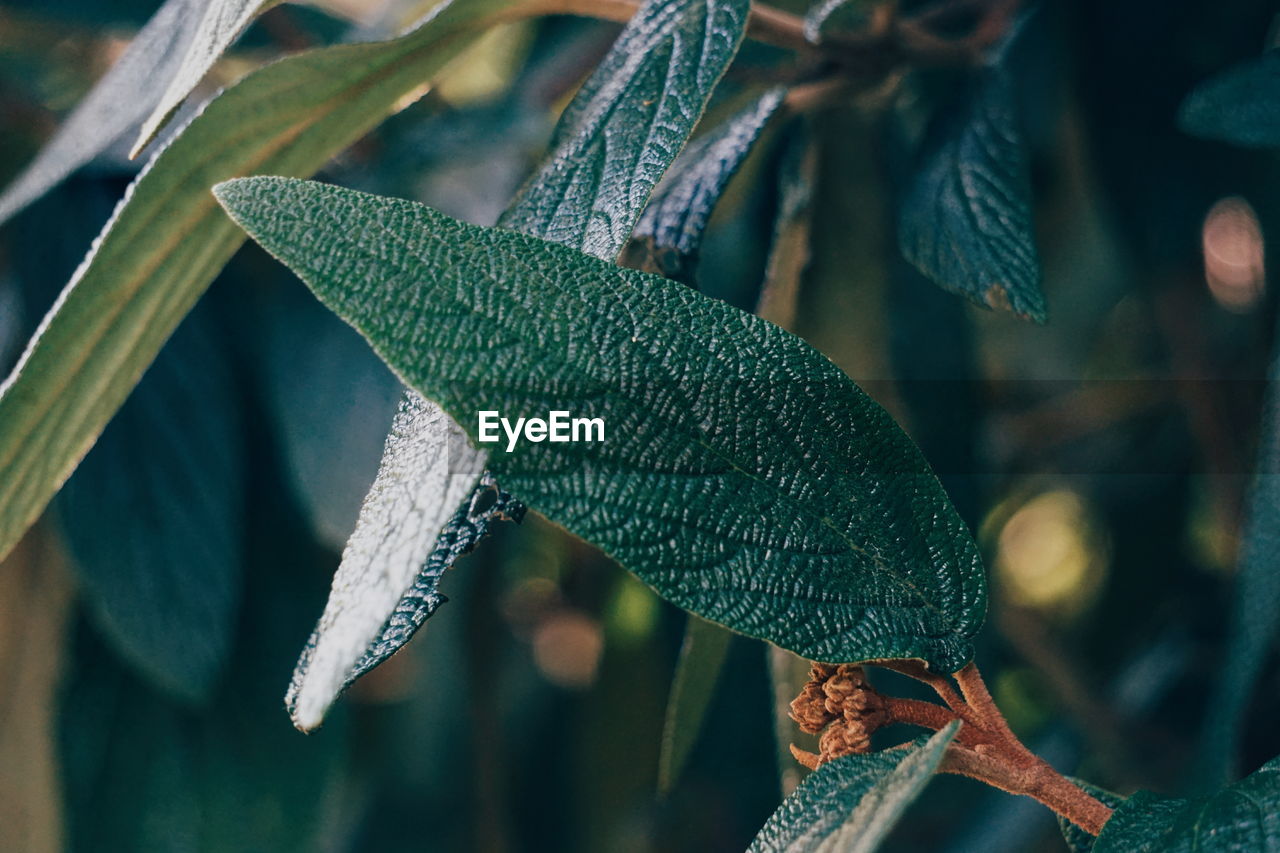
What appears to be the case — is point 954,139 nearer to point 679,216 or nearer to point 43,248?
point 679,216

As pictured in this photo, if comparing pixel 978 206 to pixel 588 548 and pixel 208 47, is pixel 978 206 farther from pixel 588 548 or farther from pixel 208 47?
pixel 588 548

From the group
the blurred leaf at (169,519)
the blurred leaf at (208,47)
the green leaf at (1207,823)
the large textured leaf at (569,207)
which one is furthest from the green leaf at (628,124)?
the blurred leaf at (169,519)

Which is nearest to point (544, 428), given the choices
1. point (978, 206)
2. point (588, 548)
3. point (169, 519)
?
point (978, 206)

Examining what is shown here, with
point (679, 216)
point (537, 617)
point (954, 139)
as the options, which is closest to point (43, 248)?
point (679, 216)

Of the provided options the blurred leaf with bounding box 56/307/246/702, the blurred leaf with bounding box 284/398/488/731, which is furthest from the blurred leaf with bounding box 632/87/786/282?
the blurred leaf with bounding box 56/307/246/702

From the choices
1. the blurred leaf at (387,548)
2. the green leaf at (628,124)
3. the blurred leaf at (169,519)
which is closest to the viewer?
the blurred leaf at (387,548)

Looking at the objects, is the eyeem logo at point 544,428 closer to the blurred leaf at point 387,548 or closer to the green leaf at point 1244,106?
the blurred leaf at point 387,548
